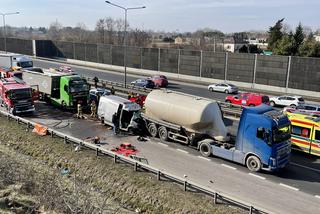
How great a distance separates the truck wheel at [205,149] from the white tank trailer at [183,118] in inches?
34.8

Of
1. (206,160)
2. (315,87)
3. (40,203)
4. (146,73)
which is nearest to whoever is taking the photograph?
(40,203)

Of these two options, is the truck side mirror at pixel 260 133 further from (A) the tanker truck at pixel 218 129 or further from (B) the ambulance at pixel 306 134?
(B) the ambulance at pixel 306 134

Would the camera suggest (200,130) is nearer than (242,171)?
No

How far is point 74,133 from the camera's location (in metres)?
23.5

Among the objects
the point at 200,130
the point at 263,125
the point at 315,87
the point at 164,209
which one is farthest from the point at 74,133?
the point at 315,87

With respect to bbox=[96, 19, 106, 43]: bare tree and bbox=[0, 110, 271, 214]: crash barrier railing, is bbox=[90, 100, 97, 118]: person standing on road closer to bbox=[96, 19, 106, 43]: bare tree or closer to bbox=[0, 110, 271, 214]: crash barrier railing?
bbox=[0, 110, 271, 214]: crash barrier railing

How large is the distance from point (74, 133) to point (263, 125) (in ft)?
42.6

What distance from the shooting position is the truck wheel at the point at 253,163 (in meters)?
17.3

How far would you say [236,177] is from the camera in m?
16.9

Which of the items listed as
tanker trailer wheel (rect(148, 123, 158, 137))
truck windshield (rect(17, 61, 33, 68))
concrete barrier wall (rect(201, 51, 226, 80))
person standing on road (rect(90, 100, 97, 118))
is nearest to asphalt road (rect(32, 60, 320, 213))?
tanker trailer wheel (rect(148, 123, 158, 137))

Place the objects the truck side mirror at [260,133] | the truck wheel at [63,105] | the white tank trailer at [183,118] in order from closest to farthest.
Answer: the truck side mirror at [260,133] < the white tank trailer at [183,118] < the truck wheel at [63,105]

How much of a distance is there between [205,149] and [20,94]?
16.4 m

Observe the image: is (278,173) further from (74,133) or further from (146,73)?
(146,73)

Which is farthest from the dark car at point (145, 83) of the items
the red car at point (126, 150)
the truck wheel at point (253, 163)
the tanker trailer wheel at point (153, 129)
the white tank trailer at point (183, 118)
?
the truck wheel at point (253, 163)
